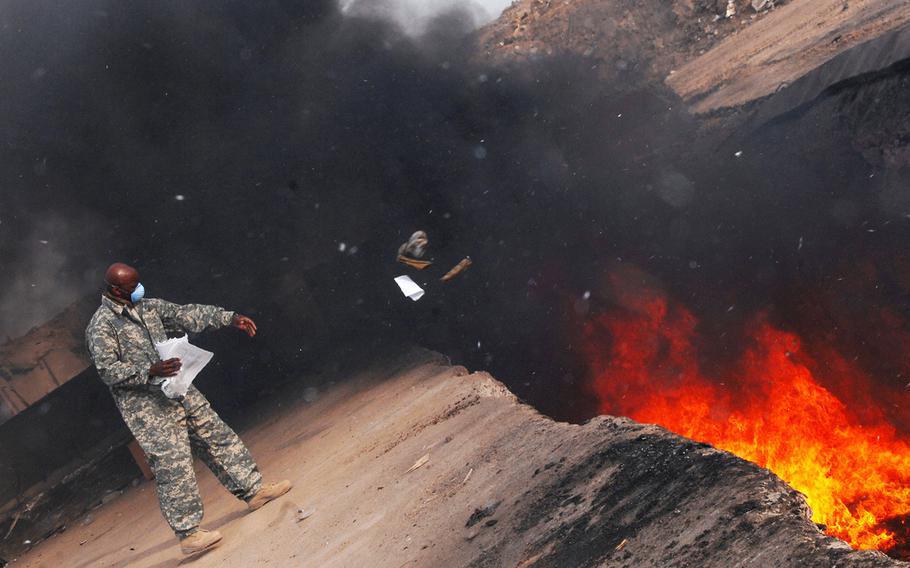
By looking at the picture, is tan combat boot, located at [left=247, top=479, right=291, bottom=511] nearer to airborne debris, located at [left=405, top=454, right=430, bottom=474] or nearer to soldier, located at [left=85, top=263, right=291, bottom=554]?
soldier, located at [left=85, top=263, right=291, bottom=554]

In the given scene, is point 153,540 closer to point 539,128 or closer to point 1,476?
point 1,476

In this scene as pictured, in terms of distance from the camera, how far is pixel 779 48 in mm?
11070

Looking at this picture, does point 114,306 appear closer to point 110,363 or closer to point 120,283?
point 120,283

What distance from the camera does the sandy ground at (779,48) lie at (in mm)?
9016

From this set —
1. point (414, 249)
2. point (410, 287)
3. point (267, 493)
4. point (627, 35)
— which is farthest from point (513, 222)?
point (627, 35)

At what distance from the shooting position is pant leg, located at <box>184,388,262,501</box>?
4277 mm

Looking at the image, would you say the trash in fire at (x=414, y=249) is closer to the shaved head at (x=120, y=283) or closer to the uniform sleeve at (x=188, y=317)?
the uniform sleeve at (x=188, y=317)

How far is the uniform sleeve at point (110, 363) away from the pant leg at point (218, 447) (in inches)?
12.9

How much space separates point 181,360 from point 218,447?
617mm

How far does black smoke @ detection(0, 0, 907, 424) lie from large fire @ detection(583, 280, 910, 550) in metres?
0.25

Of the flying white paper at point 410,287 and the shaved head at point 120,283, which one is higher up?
the shaved head at point 120,283

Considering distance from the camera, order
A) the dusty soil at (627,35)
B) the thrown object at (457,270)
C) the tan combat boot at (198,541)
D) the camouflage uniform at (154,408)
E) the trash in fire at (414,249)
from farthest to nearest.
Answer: the dusty soil at (627,35) → the trash in fire at (414,249) → the thrown object at (457,270) → the tan combat boot at (198,541) → the camouflage uniform at (154,408)

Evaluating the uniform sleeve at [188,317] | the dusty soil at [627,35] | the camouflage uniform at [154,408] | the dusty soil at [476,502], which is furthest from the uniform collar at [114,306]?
the dusty soil at [627,35]

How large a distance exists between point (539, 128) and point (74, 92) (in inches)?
271
